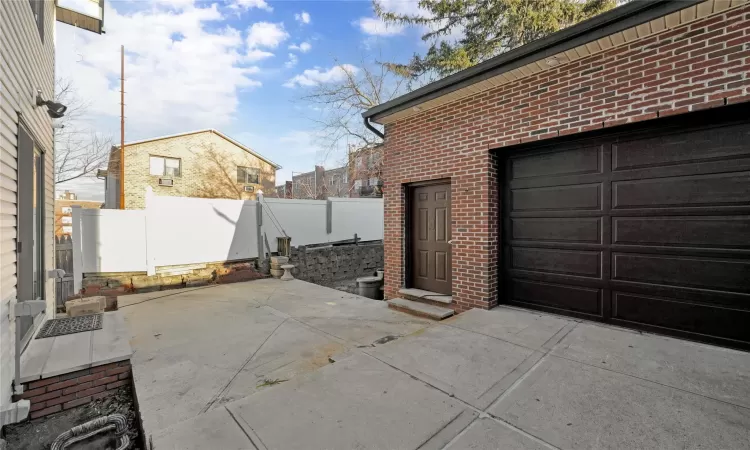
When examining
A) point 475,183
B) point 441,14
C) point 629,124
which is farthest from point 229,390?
point 441,14

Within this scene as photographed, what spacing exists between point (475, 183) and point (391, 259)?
6.84 feet

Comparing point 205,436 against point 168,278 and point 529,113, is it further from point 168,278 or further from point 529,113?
point 168,278

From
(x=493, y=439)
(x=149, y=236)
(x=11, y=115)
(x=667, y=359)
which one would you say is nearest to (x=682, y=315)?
(x=667, y=359)

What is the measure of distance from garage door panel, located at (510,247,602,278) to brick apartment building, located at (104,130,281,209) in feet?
55.9

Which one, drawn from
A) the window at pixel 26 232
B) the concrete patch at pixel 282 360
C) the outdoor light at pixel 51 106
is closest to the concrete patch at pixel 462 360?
the concrete patch at pixel 282 360

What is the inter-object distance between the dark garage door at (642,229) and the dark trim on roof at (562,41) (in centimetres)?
109

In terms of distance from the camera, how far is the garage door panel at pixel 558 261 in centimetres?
377

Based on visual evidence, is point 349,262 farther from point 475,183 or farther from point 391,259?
point 475,183

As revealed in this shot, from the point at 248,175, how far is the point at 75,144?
27.6 ft

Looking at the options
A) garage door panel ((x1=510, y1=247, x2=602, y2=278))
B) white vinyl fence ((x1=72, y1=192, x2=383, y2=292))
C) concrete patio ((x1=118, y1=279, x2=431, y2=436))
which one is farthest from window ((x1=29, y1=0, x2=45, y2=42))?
garage door panel ((x1=510, y1=247, x2=602, y2=278))

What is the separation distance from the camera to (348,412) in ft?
6.67

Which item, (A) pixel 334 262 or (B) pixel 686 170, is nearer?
(B) pixel 686 170

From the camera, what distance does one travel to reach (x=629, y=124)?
3.35m

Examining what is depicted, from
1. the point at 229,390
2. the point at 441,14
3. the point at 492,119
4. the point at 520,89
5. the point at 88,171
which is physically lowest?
the point at 229,390
